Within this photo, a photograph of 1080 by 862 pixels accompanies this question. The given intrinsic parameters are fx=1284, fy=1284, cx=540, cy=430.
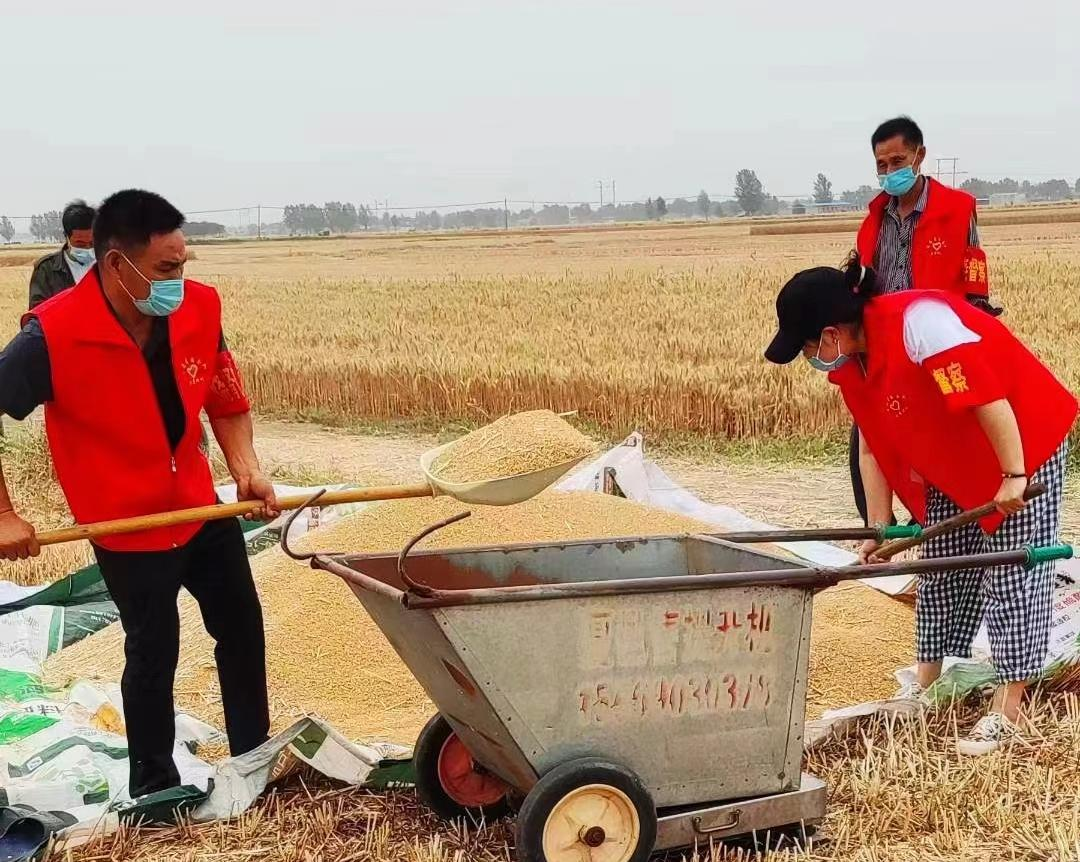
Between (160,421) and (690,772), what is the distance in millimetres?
1581

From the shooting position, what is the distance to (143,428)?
3.25 metres

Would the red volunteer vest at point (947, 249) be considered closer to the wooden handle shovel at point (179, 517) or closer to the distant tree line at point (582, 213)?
the wooden handle shovel at point (179, 517)

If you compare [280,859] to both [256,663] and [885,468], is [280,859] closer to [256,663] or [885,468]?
[256,663]

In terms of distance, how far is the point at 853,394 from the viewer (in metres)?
3.65

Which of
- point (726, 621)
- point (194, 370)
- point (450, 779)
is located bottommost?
point (450, 779)

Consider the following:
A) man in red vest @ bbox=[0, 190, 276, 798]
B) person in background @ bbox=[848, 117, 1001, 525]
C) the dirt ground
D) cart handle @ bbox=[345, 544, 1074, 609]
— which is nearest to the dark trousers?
man in red vest @ bbox=[0, 190, 276, 798]

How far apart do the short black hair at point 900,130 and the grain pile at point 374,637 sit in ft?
5.95

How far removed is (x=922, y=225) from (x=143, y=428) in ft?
9.58

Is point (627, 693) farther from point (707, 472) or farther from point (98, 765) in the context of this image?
point (707, 472)

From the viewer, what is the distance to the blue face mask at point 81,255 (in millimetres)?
6500

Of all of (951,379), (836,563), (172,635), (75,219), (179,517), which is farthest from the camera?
(75,219)

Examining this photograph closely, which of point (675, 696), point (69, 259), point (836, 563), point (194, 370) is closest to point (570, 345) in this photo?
point (69, 259)

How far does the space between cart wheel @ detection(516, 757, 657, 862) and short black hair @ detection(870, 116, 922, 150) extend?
2.78m

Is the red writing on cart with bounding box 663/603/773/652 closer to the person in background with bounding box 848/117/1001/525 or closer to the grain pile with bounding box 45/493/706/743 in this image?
the grain pile with bounding box 45/493/706/743
